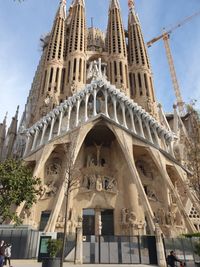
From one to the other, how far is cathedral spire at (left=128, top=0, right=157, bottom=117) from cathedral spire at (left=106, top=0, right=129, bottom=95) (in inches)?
63.6

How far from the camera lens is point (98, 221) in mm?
22266

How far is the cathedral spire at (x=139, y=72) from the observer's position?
3297 centimetres

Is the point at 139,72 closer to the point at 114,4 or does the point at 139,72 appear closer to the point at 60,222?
the point at 114,4

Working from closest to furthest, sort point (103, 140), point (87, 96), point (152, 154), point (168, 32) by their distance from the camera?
point (152, 154) < point (87, 96) < point (103, 140) < point (168, 32)

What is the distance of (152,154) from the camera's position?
964 inches

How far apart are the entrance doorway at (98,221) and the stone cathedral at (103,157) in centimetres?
9

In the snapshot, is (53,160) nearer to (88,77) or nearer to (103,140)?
(103,140)

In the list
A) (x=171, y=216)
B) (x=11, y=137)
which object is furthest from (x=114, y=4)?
(x=171, y=216)

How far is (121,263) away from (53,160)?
50.5 ft

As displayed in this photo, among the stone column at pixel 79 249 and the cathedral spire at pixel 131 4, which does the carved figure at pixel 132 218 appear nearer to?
the stone column at pixel 79 249

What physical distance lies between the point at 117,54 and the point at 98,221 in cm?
2645

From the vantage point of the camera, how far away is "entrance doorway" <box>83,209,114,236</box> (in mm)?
22528

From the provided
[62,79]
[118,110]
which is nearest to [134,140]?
[118,110]

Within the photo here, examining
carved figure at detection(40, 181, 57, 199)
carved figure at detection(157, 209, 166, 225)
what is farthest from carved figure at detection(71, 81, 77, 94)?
carved figure at detection(157, 209, 166, 225)
